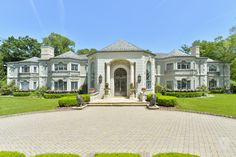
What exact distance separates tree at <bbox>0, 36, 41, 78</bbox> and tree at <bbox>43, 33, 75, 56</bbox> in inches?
150

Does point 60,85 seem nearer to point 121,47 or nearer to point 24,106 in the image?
point 24,106

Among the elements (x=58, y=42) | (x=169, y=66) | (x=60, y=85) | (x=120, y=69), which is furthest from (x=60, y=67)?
(x=58, y=42)

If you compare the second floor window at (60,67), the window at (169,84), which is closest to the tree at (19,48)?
the second floor window at (60,67)

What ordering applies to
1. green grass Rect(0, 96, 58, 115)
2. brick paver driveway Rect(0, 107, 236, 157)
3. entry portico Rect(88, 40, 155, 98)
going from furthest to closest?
entry portico Rect(88, 40, 155, 98), green grass Rect(0, 96, 58, 115), brick paver driveway Rect(0, 107, 236, 157)

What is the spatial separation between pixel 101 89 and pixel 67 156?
17524 mm

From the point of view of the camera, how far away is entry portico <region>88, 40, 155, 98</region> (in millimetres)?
20656

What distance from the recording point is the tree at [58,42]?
51.8 meters

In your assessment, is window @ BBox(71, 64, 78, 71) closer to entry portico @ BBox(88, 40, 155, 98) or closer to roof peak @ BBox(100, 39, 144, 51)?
entry portico @ BBox(88, 40, 155, 98)

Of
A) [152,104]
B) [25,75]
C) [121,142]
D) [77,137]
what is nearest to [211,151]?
[121,142]

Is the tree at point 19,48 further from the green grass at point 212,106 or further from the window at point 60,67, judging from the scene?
the green grass at point 212,106

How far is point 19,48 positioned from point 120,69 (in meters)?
43.6

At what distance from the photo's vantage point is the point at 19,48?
48.2 m

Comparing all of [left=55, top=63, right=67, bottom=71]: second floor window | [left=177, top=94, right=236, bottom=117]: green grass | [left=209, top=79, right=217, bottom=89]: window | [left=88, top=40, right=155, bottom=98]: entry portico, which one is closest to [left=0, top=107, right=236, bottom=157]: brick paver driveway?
[left=177, top=94, right=236, bottom=117]: green grass

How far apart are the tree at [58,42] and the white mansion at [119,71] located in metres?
21.0
